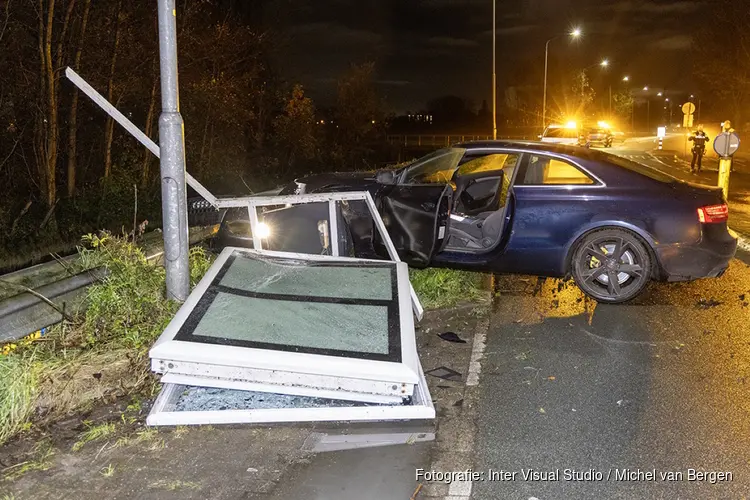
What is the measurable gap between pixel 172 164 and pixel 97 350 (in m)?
1.51

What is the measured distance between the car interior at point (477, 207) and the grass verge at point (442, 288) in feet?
1.17

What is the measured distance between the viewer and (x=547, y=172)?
681 cm

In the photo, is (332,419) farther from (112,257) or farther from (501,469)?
(112,257)

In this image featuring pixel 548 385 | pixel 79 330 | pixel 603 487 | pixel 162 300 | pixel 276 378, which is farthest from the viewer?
pixel 162 300

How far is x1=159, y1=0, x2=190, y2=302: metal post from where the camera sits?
16.4 feet

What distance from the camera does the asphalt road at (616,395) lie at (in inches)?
141

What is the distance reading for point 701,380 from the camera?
15.8 feet

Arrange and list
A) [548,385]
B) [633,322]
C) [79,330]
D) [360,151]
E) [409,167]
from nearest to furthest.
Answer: [548,385], [79,330], [633,322], [409,167], [360,151]

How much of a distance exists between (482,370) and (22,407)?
3155 mm

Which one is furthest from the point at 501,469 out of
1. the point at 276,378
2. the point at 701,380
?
the point at 701,380

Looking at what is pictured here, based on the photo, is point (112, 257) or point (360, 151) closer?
point (112, 257)

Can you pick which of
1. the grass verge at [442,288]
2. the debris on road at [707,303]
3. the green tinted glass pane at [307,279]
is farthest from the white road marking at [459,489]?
the debris on road at [707,303]

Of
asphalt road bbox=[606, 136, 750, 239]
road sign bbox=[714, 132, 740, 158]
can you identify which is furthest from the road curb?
road sign bbox=[714, 132, 740, 158]

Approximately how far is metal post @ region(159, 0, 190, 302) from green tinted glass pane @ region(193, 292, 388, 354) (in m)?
0.80
